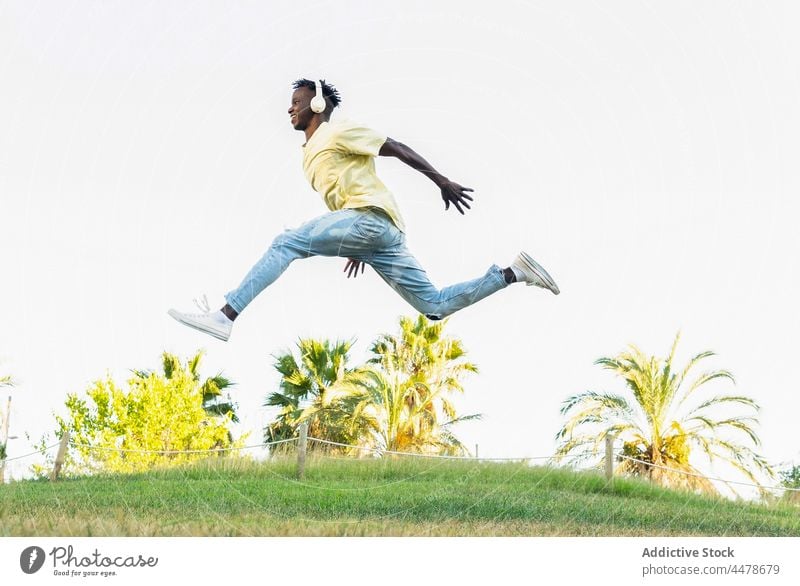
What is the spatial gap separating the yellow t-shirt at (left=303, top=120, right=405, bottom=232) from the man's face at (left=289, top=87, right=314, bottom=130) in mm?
171

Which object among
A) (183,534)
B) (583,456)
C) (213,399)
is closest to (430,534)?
(183,534)

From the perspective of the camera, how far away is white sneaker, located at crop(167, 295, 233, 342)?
5.62 metres

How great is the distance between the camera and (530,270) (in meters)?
6.51

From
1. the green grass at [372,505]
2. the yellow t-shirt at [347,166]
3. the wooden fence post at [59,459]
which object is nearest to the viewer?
the yellow t-shirt at [347,166]

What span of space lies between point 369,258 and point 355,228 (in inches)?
16.6

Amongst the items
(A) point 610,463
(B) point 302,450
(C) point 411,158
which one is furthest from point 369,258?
(A) point 610,463

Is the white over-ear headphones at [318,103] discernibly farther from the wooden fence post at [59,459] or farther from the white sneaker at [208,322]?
the wooden fence post at [59,459]

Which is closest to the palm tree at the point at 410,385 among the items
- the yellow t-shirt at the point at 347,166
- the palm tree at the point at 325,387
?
the palm tree at the point at 325,387

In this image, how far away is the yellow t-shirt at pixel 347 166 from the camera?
617 centimetres

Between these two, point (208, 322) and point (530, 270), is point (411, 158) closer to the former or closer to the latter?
point (530, 270)

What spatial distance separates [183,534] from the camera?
669cm

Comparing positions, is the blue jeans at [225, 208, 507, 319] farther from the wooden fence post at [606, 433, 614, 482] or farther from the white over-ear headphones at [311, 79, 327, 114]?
the wooden fence post at [606, 433, 614, 482]

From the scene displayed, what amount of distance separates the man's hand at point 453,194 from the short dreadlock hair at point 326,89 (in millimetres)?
1204
